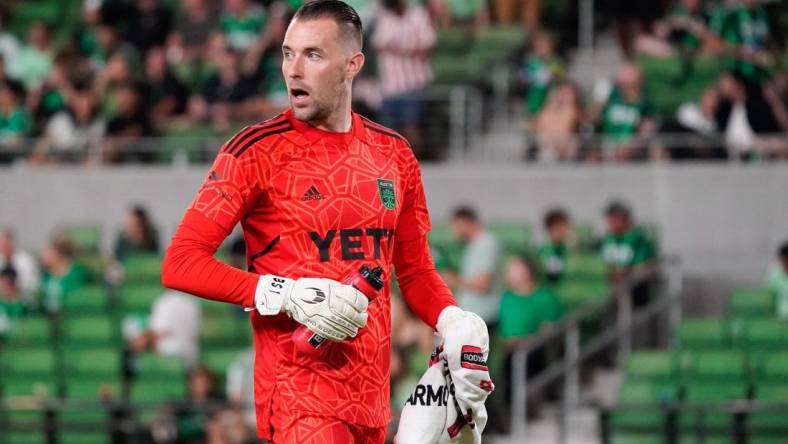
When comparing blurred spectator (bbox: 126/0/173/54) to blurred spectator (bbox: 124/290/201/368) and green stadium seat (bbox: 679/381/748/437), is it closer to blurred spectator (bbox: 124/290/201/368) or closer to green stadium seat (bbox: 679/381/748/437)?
blurred spectator (bbox: 124/290/201/368)

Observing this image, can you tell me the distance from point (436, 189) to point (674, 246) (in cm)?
220

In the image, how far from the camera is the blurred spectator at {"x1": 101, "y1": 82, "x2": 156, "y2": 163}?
15.1 m

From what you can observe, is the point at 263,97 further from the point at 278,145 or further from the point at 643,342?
the point at 278,145

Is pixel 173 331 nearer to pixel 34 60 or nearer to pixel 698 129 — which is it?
pixel 698 129

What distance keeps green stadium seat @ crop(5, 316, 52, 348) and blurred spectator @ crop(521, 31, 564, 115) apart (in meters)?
4.73

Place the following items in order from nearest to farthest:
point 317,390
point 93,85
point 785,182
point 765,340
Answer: point 317,390 → point 765,340 → point 785,182 → point 93,85

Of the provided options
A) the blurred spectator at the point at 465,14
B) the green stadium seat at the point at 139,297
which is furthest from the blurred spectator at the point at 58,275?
the blurred spectator at the point at 465,14

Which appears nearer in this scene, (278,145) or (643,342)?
(278,145)

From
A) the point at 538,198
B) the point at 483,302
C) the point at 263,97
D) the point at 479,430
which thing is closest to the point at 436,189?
the point at 538,198

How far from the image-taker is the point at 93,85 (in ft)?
52.1

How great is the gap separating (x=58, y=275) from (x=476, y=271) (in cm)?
384

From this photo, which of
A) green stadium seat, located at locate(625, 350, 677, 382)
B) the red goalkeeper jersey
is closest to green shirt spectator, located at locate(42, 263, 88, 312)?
green stadium seat, located at locate(625, 350, 677, 382)

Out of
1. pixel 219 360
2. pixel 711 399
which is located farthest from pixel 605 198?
pixel 219 360

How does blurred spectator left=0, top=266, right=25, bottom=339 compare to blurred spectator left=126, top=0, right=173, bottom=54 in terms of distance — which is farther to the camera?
blurred spectator left=126, top=0, right=173, bottom=54
